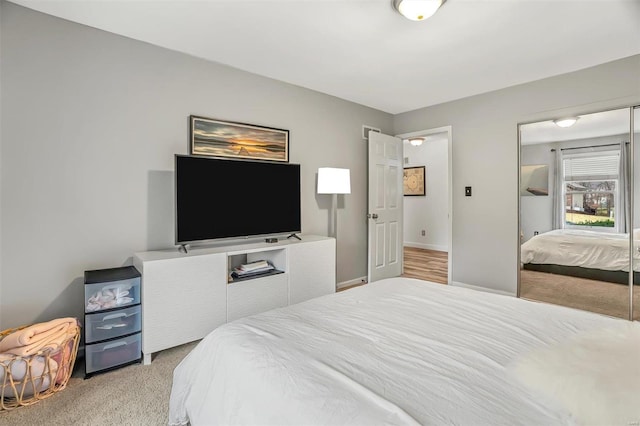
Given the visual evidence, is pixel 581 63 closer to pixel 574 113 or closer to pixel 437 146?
pixel 574 113

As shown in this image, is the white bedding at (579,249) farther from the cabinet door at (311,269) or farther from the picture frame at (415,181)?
the picture frame at (415,181)

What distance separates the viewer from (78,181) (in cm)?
233

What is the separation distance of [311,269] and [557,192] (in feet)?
8.83

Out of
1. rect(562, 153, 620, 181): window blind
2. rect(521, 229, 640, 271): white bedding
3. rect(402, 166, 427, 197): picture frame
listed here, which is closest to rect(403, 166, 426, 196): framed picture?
rect(402, 166, 427, 197): picture frame

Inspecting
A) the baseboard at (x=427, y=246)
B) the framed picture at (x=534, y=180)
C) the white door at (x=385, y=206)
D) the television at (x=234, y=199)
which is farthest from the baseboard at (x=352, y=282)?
the baseboard at (x=427, y=246)

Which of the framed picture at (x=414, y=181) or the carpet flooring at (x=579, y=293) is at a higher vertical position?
the framed picture at (x=414, y=181)

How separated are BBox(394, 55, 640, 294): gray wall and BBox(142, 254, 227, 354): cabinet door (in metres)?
3.05

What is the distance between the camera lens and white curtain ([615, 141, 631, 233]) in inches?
115

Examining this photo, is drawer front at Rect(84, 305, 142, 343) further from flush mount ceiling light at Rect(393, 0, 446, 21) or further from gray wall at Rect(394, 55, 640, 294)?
gray wall at Rect(394, 55, 640, 294)

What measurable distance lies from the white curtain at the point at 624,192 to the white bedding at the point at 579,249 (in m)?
0.11

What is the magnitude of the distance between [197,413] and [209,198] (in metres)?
1.80

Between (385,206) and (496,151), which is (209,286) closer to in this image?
(385,206)

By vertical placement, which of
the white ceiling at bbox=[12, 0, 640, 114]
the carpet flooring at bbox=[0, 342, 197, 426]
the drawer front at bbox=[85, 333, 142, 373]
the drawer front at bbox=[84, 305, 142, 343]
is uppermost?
the white ceiling at bbox=[12, 0, 640, 114]

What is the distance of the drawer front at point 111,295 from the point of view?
2.06 metres
